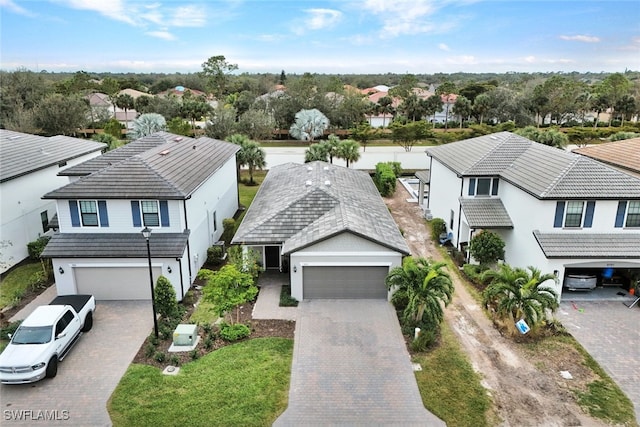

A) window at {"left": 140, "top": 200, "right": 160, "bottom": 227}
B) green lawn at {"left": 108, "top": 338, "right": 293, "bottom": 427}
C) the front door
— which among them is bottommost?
green lawn at {"left": 108, "top": 338, "right": 293, "bottom": 427}

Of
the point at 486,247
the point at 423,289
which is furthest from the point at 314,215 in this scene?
the point at 486,247

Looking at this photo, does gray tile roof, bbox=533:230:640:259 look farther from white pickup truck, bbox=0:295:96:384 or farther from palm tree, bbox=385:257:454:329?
white pickup truck, bbox=0:295:96:384

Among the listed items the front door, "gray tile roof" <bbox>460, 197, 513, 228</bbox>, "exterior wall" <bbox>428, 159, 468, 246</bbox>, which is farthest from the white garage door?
"exterior wall" <bbox>428, 159, 468, 246</bbox>

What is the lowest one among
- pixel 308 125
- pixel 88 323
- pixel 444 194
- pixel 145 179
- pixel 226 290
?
pixel 88 323


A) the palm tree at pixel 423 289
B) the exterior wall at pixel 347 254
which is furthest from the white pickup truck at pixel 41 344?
the palm tree at pixel 423 289

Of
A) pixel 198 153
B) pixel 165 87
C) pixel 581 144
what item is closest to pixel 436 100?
pixel 581 144

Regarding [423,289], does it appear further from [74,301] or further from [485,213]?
[74,301]
